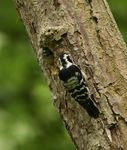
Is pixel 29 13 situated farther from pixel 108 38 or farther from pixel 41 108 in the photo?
pixel 41 108

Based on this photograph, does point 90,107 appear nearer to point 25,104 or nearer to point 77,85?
point 77,85

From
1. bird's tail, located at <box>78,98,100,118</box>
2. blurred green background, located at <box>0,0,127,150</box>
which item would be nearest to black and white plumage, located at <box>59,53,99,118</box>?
bird's tail, located at <box>78,98,100,118</box>

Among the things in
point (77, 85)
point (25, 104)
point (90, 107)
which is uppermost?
point (25, 104)

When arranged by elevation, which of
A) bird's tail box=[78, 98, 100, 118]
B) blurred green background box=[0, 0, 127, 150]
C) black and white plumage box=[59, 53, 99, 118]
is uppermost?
blurred green background box=[0, 0, 127, 150]

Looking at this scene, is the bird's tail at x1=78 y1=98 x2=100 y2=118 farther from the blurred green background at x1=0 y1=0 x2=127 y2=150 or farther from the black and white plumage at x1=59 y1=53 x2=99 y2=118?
the blurred green background at x1=0 y1=0 x2=127 y2=150

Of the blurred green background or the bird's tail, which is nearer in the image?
the bird's tail

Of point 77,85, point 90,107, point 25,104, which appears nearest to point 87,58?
point 77,85

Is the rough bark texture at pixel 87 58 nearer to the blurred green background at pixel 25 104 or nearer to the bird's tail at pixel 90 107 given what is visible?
the bird's tail at pixel 90 107
